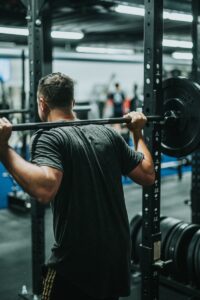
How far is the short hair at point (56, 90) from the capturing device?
1820 mm

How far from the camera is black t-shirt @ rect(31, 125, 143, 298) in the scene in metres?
1.77

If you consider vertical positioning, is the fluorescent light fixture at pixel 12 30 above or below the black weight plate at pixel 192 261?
above

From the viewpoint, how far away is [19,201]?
6203mm

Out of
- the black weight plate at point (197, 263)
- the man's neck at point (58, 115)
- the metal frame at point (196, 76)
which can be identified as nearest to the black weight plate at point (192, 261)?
the black weight plate at point (197, 263)

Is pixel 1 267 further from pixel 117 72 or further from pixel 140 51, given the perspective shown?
pixel 117 72

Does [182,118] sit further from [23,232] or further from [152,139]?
[23,232]

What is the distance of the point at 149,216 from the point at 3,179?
424 centimetres

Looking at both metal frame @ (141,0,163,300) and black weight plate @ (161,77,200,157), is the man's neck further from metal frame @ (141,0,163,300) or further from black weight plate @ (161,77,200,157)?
black weight plate @ (161,77,200,157)

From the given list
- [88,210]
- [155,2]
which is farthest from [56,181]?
[155,2]

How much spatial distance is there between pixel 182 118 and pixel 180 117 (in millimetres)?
15

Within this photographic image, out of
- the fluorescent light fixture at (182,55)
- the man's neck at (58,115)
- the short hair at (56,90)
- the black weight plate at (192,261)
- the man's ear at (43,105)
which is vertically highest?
the fluorescent light fixture at (182,55)

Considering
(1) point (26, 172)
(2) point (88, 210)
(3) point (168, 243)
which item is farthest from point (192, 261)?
(1) point (26, 172)

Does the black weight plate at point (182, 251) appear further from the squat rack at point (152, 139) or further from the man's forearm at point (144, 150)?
the man's forearm at point (144, 150)

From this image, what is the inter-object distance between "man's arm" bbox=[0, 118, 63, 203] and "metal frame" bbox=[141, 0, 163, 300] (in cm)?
88
